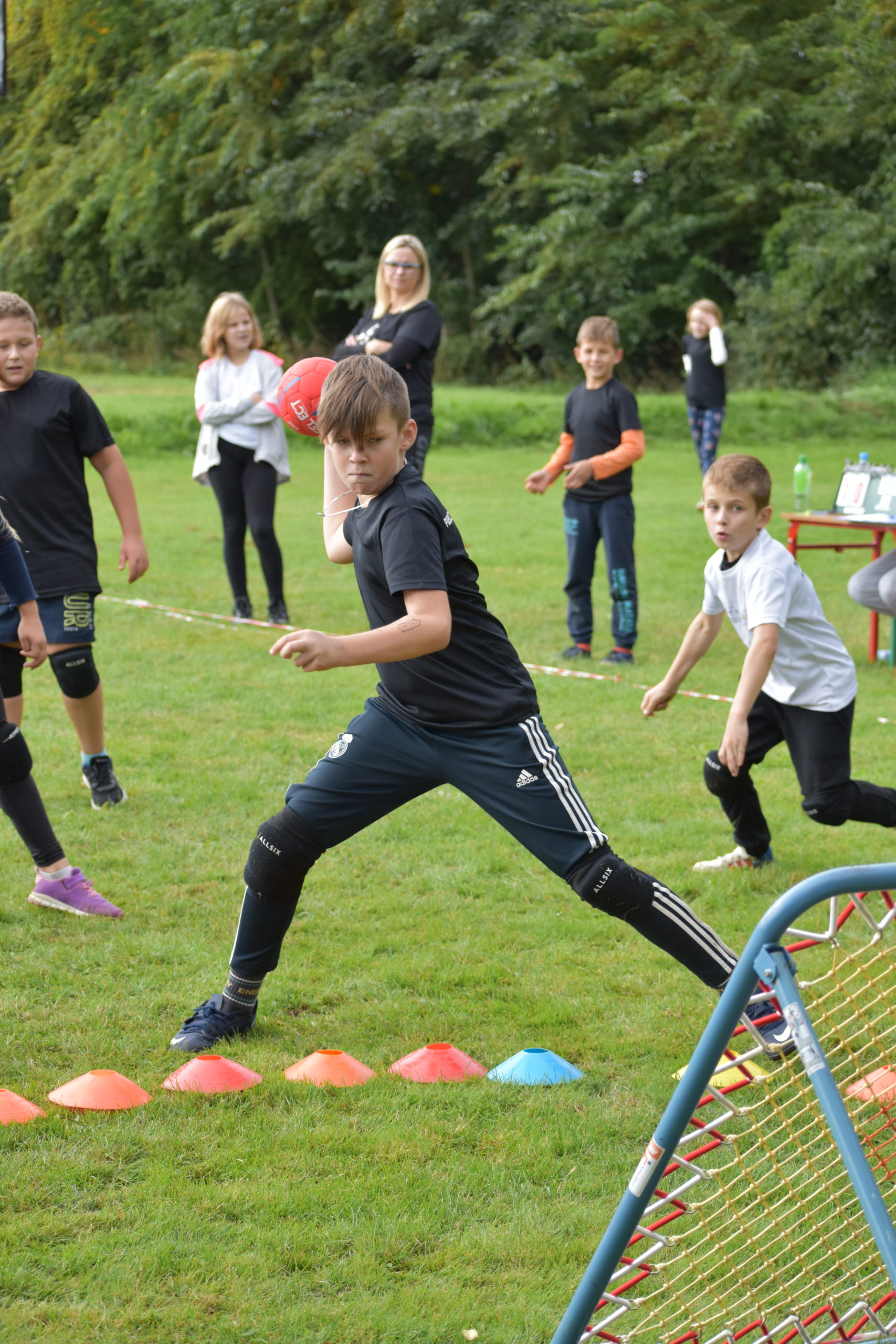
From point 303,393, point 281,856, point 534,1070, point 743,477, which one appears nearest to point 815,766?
point 743,477

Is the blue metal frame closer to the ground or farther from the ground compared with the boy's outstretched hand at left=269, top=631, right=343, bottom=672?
closer to the ground

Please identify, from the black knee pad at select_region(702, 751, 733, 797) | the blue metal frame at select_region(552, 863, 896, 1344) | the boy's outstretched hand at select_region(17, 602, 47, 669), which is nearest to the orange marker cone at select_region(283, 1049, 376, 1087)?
the blue metal frame at select_region(552, 863, 896, 1344)

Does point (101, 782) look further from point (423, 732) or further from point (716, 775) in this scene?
point (423, 732)

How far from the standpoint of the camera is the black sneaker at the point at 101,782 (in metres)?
5.79

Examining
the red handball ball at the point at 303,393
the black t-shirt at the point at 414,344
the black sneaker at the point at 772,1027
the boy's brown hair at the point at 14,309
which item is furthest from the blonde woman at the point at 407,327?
the black sneaker at the point at 772,1027

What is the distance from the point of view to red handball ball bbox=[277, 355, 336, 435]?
4297 millimetres

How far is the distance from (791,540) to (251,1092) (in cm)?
670

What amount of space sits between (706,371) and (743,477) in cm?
1184

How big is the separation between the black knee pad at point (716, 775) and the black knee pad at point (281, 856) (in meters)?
1.80

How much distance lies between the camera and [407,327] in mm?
8133

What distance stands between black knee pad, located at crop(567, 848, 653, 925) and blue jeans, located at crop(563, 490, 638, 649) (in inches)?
201

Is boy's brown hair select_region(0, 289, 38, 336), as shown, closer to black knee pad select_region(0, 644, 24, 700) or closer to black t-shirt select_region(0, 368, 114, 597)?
black t-shirt select_region(0, 368, 114, 597)

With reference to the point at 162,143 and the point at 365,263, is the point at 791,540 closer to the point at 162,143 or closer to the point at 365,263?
the point at 365,263

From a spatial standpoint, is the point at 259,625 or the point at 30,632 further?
the point at 259,625
